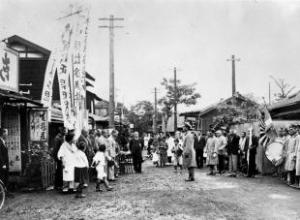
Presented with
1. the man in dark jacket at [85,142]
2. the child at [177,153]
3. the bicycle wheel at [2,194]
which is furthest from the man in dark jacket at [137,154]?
the bicycle wheel at [2,194]

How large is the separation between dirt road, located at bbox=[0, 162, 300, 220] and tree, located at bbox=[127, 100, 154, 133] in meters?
67.0

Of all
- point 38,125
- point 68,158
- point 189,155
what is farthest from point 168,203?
point 38,125

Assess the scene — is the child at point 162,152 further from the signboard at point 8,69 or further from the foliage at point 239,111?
the signboard at point 8,69

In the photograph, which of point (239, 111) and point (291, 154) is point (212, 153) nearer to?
point (291, 154)

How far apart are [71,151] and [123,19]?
17531 mm

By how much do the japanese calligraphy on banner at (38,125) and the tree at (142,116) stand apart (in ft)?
212

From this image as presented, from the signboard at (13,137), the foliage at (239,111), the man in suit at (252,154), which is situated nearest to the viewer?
the signboard at (13,137)

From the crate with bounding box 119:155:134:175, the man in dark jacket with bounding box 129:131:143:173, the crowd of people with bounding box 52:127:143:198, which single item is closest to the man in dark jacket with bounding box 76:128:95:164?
the crowd of people with bounding box 52:127:143:198

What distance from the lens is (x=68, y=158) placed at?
1129cm

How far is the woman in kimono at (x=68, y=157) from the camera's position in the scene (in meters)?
11.2

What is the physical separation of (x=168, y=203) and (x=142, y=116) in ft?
235

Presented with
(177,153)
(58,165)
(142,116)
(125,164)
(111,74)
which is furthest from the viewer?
(142,116)

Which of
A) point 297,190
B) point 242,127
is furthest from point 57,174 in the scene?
point 242,127

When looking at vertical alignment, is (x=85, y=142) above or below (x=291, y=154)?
above
